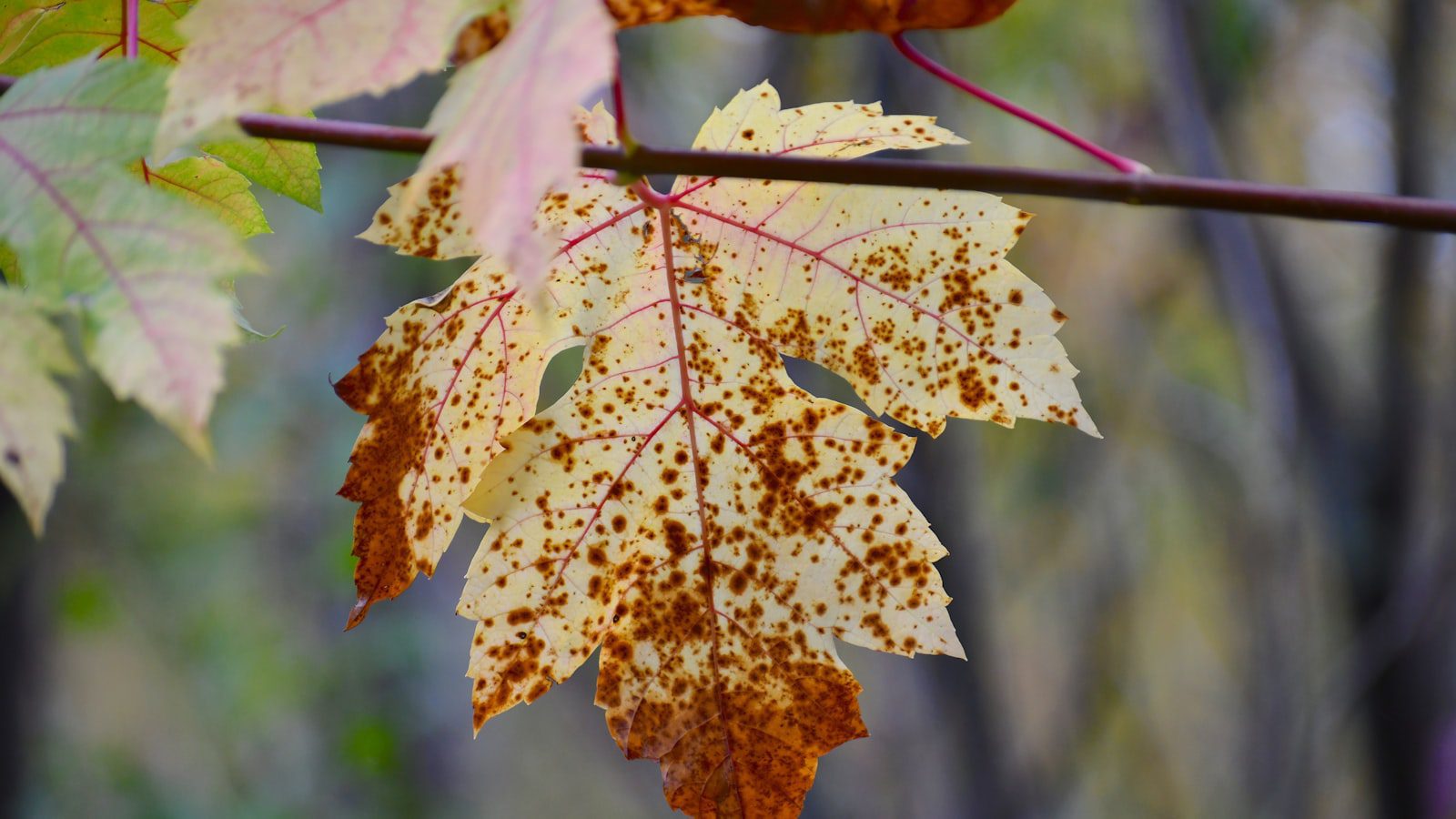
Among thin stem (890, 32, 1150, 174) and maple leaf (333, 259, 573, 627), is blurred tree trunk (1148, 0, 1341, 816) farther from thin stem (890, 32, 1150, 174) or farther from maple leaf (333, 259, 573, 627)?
maple leaf (333, 259, 573, 627)

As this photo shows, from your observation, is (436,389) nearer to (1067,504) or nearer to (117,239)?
(117,239)

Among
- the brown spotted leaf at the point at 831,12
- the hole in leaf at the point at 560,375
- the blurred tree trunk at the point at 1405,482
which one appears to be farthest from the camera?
the hole in leaf at the point at 560,375

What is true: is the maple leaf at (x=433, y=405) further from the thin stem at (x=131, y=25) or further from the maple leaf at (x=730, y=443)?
the thin stem at (x=131, y=25)

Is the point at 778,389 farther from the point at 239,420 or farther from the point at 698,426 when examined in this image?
the point at 239,420

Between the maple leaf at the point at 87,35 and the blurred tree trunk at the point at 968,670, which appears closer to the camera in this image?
the maple leaf at the point at 87,35

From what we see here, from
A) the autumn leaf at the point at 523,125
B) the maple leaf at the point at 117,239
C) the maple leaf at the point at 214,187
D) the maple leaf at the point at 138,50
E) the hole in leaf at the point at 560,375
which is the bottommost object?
the hole in leaf at the point at 560,375

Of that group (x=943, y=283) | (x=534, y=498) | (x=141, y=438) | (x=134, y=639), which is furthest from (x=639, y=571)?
(x=134, y=639)

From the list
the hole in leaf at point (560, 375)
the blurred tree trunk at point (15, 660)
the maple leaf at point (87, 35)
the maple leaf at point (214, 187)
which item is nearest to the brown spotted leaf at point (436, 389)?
the maple leaf at point (214, 187)

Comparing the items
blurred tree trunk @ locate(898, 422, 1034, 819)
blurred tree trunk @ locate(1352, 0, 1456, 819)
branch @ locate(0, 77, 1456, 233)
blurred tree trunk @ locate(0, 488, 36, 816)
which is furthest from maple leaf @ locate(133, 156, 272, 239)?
blurred tree trunk @ locate(0, 488, 36, 816)
